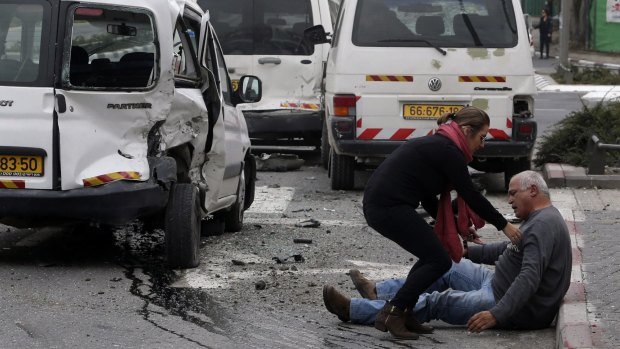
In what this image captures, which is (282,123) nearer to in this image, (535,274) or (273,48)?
(273,48)

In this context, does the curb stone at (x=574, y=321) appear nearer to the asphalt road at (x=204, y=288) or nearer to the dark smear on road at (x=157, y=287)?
the asphalt road at (x=204, y=288)

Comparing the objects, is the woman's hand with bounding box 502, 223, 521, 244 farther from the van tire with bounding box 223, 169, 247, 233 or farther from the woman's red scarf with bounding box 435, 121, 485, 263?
the van tire with bounding box 223, 169, 247, 233

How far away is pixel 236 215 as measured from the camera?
37.2 feet

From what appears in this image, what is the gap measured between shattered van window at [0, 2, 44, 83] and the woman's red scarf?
297 centimetres

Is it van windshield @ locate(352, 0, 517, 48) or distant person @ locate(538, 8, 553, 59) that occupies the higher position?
van windshield @ locate(352, 0, 517, 48)

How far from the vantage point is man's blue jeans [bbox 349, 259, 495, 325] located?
24.8 ft

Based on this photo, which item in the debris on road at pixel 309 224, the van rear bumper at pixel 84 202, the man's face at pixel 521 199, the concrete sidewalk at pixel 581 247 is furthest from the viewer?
the debris on road at pixel 309 224

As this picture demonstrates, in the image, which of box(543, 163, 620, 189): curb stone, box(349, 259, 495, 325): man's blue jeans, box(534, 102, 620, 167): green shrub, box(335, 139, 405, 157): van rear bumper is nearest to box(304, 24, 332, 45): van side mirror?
box(335, 139, 405, 157): van rear bumper

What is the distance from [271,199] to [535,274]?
650cm

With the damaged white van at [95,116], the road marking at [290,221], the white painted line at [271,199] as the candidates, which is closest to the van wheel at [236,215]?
the road marking at [290,221]

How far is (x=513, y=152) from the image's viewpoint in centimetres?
1342

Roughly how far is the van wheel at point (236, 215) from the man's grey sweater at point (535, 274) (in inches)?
158

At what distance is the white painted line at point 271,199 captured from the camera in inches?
505

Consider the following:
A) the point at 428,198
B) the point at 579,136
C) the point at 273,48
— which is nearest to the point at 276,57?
the point at 273,48
